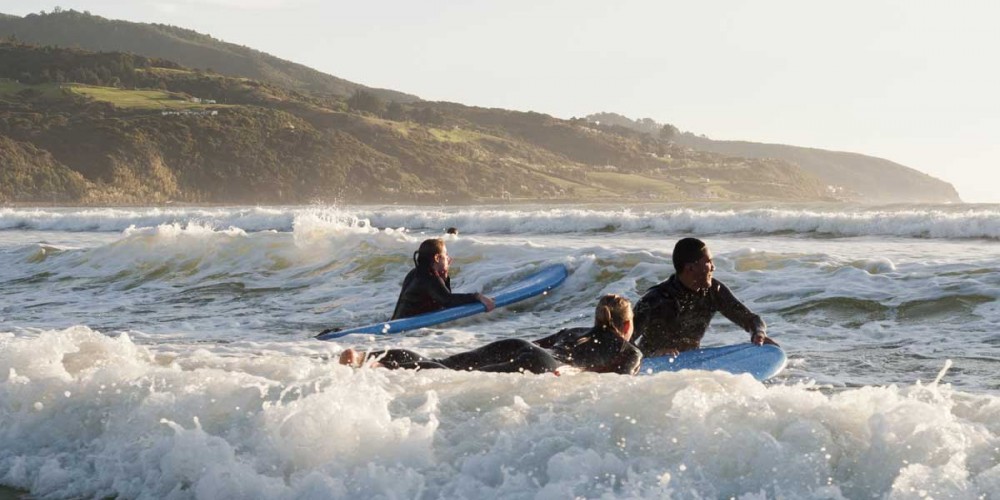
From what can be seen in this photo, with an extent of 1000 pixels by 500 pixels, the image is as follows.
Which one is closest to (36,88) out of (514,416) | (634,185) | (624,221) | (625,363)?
(634,185)

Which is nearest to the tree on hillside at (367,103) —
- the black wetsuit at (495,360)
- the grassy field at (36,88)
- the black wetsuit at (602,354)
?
the grassy field at (36,88)

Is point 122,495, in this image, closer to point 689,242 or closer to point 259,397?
point 259,397

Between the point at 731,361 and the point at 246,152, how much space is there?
337 ft

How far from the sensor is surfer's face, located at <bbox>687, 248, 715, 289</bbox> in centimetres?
754

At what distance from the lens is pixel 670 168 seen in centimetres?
14550

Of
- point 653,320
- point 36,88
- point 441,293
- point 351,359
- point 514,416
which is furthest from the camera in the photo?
point 36,88

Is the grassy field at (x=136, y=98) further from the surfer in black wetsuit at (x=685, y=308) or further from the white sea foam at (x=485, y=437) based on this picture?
the white sea foam at (x=485, y=437)

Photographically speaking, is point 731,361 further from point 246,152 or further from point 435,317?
point 246,152

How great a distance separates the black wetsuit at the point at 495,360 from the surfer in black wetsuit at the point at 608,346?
18cm

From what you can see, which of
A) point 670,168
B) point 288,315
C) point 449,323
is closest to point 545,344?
point 449,323

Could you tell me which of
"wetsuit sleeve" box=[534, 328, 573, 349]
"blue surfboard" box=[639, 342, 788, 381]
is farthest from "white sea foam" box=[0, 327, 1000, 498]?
"blue surfboard" box=[639, 342, 788, 381]

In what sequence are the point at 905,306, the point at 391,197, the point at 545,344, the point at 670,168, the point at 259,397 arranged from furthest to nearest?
the point at 670,168
the point at 391,197
the point at 905,306
the point at 545,344
the point at 259,397

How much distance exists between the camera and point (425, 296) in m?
11.4

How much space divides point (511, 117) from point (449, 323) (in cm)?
15829
